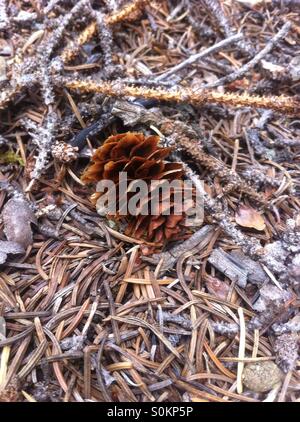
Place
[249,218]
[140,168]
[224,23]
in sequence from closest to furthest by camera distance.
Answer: [140,168] → [249,218] → [224,23]

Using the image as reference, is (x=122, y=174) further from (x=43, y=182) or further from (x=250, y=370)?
(x=250, y=370)

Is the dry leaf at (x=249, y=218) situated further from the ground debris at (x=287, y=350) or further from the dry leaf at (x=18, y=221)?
the dry leaf at (x=18, y=221)

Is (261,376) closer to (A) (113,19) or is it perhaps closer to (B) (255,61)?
(B) (255,61)

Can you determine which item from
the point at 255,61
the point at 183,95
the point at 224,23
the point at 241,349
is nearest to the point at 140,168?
the point at 183,95

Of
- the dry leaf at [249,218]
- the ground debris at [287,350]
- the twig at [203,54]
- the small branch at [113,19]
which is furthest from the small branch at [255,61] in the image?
the ground debris at [287,350]
